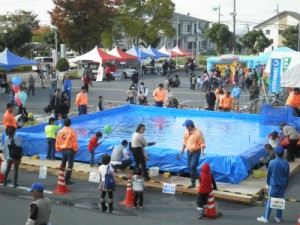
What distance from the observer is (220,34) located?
66.0m

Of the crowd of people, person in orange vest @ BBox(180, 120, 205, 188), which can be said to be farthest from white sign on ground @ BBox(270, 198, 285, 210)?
person in orange vest @ BBox(180, 120, 205, 188)

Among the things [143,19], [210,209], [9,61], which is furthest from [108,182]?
[143,19]

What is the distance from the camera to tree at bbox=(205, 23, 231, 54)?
66312 mm

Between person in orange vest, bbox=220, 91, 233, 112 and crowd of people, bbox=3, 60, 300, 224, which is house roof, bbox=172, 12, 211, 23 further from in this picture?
crowd of people, bbox=3, 60, 300, 224

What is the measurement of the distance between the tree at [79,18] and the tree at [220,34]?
79.5 feet

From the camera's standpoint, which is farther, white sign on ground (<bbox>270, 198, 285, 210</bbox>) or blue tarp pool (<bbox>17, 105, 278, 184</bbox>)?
blue tarp pool (<bbox>17, 105, 278, 184</bbox>)

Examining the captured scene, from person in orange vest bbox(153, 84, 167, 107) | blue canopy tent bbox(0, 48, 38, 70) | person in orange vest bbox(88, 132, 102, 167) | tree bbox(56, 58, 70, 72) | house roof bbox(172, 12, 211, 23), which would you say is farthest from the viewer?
house roof bbox(172, 12, 211, 23)

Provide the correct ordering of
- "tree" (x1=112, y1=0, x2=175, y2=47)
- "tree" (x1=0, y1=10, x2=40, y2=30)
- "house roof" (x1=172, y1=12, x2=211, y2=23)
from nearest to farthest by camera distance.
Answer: "tree" (x1=112, y1=0, x2=175, y2=47)
"tree" (x1=0, y1=10, x2=40, y2=30)
"house roof" (x1=172, y1=12, x2=211, y2=23)

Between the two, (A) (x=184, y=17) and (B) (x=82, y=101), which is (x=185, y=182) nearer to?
(B) (x=82, y=101)

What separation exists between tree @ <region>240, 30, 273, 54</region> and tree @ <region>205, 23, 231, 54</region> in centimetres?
284

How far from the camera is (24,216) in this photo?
30.7ft

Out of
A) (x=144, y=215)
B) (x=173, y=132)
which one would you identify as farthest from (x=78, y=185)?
(x=173, y=132)

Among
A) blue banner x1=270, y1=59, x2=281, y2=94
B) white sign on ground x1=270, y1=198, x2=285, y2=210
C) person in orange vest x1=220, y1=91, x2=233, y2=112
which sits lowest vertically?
white sign on ground x1=270, y1=198, x2=285, y2=210

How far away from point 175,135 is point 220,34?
5141cm
